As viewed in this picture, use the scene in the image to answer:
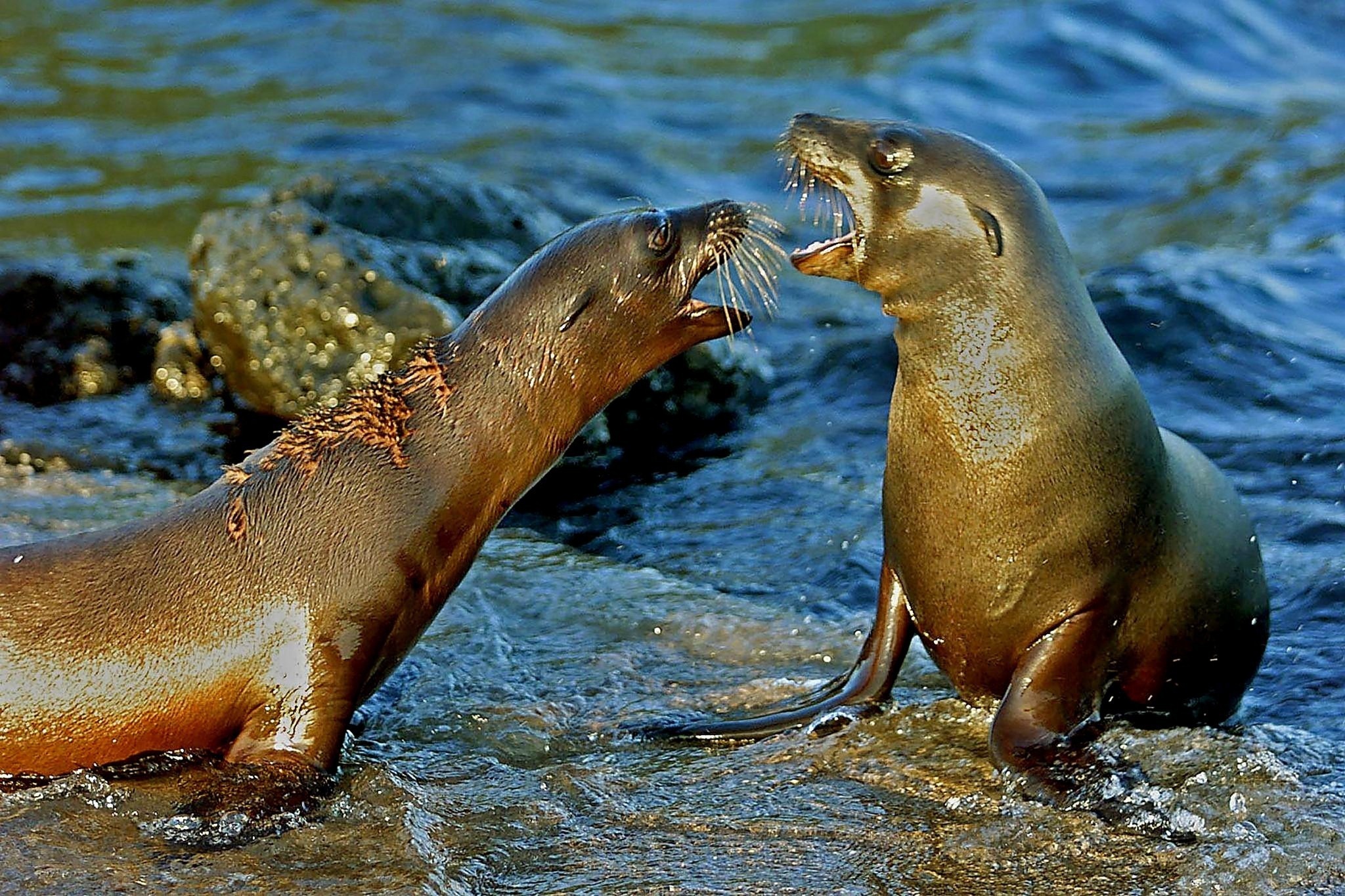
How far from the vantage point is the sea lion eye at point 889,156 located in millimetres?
5828

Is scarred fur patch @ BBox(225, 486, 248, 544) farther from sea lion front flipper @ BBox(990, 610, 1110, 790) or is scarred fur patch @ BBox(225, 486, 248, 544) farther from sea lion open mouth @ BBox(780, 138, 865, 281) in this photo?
sea lion front flipper @ BBox(990, 610, 1110, 790)

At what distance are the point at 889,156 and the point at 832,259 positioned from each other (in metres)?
0.38

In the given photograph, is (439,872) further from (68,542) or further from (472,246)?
(472,246)

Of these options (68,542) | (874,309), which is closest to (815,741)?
(68,542)

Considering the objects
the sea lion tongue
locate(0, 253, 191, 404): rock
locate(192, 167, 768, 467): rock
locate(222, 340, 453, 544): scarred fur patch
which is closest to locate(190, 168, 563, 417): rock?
locate(192, 167, 768, 467): rock

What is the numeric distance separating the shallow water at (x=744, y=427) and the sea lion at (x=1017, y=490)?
229 mm

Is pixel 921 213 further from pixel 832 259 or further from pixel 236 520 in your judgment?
pixel 236 520

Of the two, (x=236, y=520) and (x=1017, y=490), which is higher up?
(x=1017, y=490)

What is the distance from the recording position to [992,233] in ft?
18.6

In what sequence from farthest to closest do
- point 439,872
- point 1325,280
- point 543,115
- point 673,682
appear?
point 543,115 → point 1325,280 → point 673,682 → point 439,872

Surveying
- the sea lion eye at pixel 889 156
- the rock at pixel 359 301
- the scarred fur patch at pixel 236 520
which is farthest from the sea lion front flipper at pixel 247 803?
the rock at pixel 359 301

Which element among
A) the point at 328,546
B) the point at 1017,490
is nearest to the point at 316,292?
the point at 328,546

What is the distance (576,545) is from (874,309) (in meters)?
3.90

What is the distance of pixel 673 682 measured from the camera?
21.1 feet
